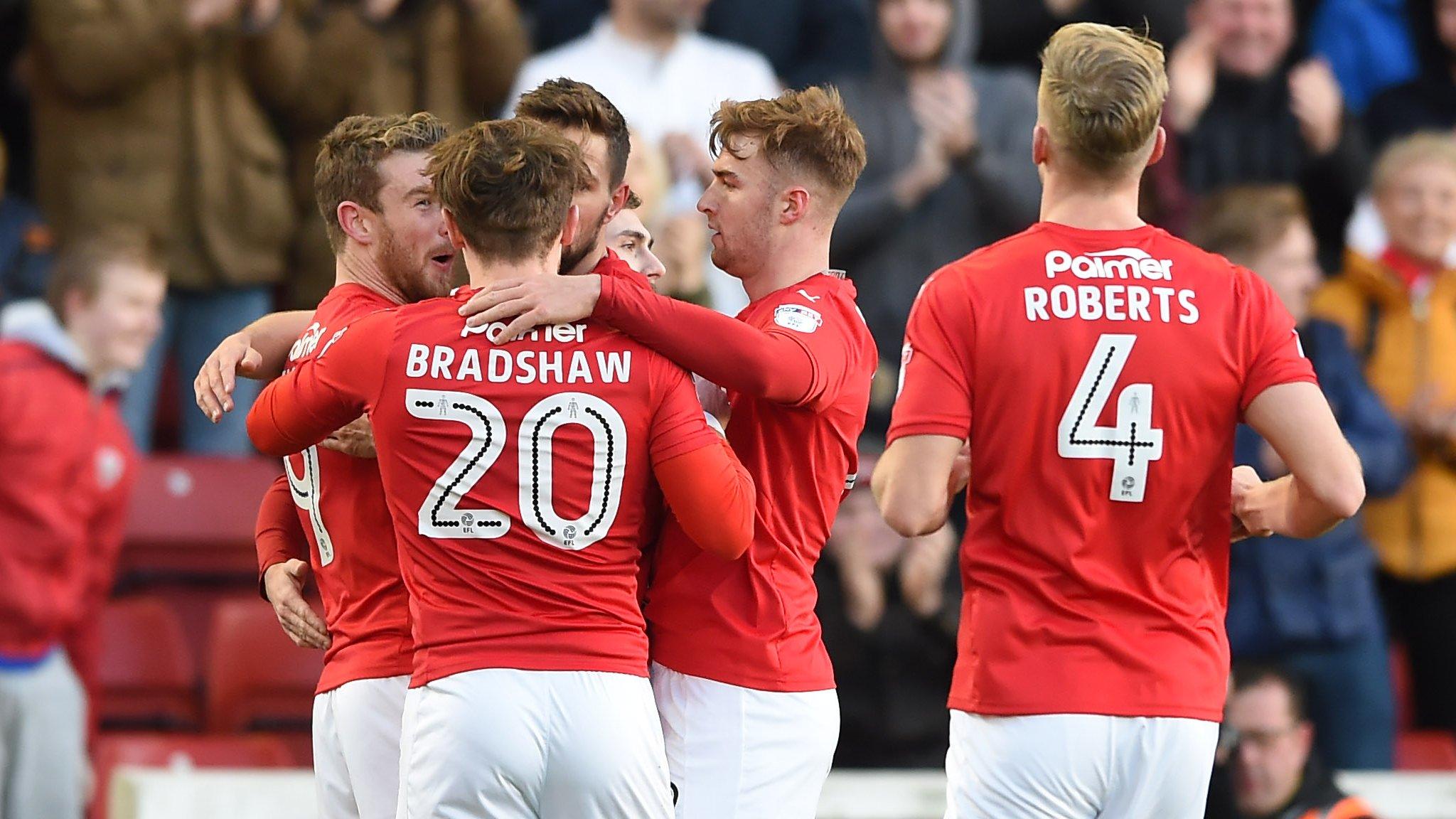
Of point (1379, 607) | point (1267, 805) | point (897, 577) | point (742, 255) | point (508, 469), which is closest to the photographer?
point (508, 469)

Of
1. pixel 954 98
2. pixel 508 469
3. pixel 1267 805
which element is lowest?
pixel 1267 805

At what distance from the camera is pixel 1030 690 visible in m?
3.85

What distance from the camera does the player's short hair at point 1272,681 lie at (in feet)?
22.6

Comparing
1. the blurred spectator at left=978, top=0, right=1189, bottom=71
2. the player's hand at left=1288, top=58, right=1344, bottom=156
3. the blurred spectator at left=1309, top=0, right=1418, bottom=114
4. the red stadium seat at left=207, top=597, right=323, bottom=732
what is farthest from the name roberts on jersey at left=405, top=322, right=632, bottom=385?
the blurred spectator at left=1309, top=0, right=1418, bottom=114

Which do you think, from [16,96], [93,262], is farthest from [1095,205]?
[16,96]

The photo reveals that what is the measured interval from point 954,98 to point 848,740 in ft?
8.75

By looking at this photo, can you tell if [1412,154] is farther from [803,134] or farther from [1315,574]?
[803,134]

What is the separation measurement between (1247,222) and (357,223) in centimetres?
435

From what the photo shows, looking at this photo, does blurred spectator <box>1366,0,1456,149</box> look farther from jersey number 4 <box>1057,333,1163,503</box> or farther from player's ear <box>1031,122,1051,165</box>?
jersey number 4 <box>1057,333,1163,503</box>

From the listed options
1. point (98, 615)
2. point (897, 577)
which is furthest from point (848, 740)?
point (98, 615)

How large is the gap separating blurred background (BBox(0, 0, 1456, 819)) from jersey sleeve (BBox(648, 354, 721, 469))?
12.4ft

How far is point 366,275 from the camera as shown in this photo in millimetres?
4375

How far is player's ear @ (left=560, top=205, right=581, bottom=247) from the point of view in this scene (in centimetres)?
386

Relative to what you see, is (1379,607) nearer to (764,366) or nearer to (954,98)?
(954,98)
